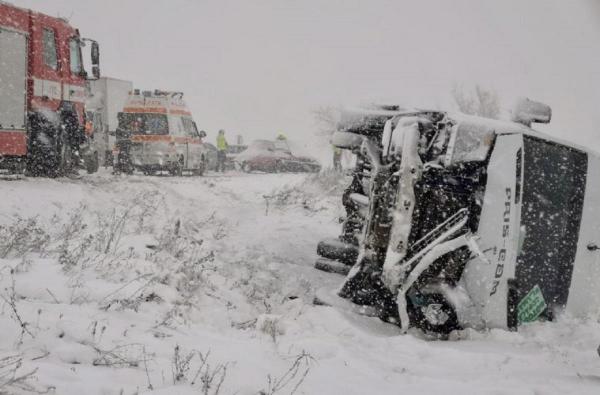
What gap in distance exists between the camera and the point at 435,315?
4.46 m

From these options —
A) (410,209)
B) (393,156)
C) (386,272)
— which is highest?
(393,156)

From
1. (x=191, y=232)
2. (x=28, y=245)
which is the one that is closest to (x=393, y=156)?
(x=28, y=245)

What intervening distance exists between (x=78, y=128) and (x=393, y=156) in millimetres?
9468

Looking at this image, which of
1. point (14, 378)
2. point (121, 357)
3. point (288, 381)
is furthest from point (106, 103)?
point (14, 378)

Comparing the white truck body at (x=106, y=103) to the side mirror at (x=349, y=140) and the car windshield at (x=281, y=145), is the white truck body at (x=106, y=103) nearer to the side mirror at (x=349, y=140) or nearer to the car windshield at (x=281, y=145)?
the car windshield at (x=281, y=145)

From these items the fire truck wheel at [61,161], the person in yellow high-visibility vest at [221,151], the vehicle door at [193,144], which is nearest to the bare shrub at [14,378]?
the fire truck wheel at [61,161]

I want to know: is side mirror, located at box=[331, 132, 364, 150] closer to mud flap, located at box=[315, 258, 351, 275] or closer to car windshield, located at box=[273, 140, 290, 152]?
mud flap, located at box=[315, 258, 351, 275]

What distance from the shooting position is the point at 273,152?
29.0 meters

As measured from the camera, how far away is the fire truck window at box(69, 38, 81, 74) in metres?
12.3

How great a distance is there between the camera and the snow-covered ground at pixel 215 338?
2867 mm

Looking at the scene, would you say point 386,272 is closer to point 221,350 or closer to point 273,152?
point 221,350

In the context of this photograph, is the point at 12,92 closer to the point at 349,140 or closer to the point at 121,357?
the point at 349,140

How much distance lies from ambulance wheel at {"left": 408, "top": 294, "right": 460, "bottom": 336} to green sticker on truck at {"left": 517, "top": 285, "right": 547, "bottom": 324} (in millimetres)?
668

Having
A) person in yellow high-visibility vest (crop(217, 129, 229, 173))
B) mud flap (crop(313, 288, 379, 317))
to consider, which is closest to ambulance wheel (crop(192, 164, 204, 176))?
person in yellow high-visibility vest (crop(217, 129, 229, 173))
